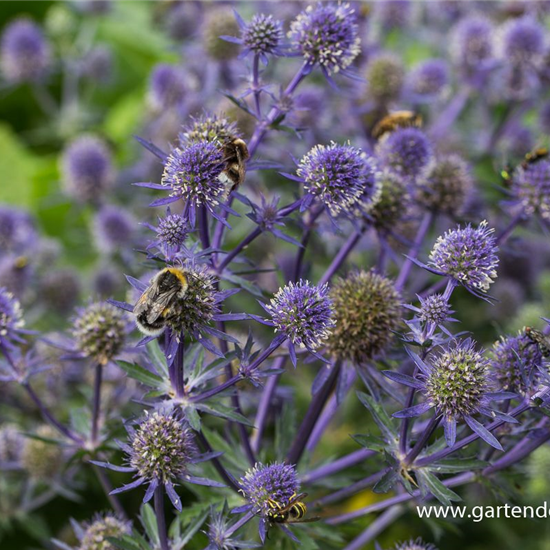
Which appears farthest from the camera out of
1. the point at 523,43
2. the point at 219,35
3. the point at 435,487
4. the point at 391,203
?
the point at 219,35

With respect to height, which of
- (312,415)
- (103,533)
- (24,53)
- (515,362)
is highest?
(515,362)

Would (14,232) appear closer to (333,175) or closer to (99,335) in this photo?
(99,335)

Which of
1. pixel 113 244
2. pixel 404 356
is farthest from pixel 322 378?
pixel 113 244

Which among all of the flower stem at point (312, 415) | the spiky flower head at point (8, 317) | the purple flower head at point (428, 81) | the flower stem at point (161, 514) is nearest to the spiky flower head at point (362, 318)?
the flower stem at point (312, 415)

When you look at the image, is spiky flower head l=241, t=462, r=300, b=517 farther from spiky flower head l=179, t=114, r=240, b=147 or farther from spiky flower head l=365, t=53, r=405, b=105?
spiky flower head l=365, t=53, r=405, b=105

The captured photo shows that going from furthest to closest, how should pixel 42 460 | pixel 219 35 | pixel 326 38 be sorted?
1. pixel 219 35
2. pixel 42 460
3. pixel 326 38

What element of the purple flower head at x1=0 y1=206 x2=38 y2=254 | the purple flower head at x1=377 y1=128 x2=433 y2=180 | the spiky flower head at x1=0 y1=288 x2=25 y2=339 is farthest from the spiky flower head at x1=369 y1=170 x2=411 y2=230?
the purple flower head at x1=0 y1=206 x2=38 y2=254

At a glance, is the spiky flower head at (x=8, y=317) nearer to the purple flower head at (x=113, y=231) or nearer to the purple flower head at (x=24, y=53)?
the purple flower head at (x=113, y=231)

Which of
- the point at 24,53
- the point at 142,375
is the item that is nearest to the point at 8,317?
the point at 142,375
